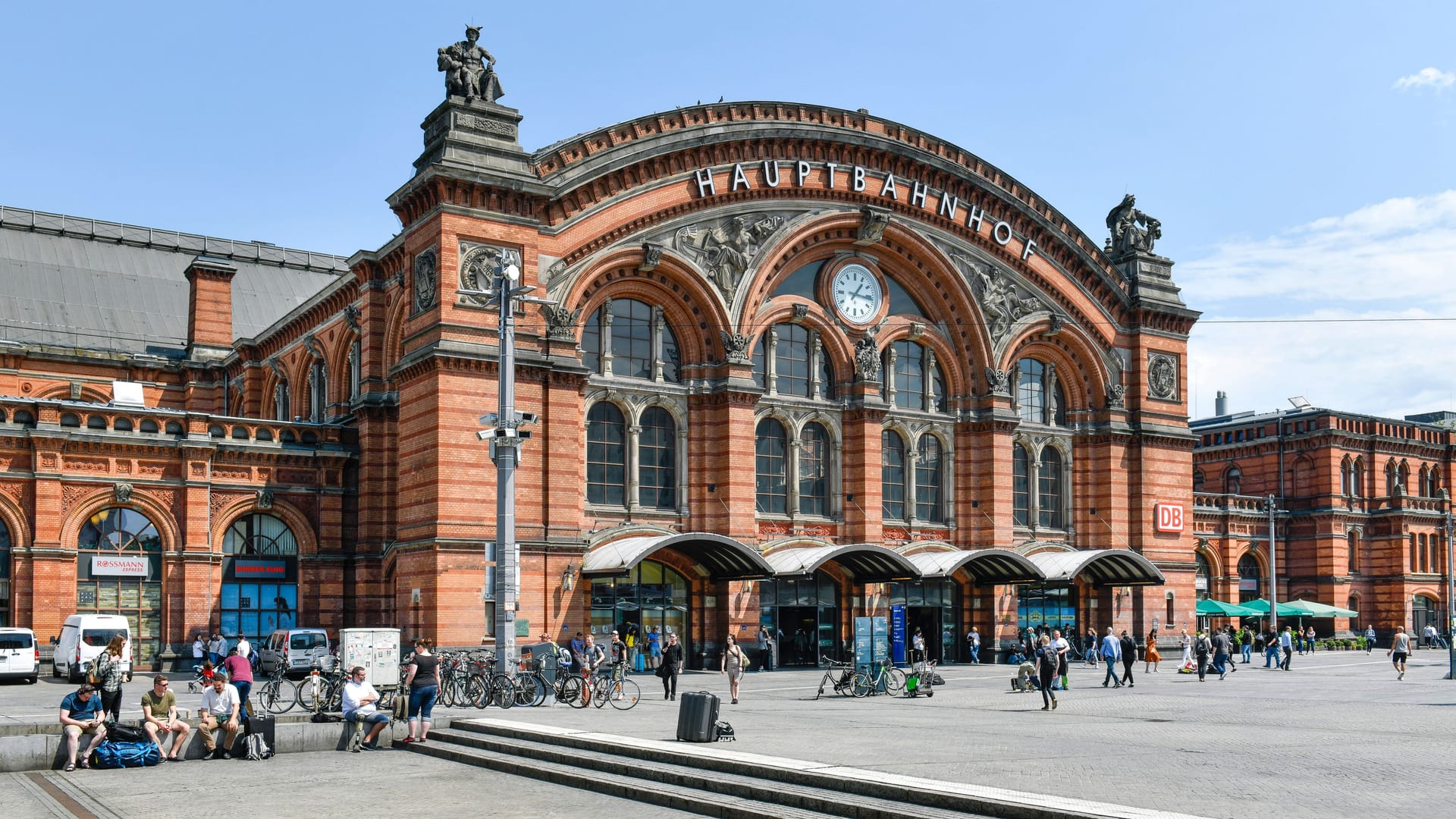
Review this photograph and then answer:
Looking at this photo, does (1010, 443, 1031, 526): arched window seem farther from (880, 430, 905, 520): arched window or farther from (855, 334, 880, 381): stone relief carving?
(855, 334, 880, 381): stone relief carving

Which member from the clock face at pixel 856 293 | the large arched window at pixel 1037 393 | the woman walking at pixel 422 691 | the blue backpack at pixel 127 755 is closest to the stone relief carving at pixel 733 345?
the clock face at pixel 856 293

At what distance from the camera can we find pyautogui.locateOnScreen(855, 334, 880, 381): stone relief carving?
4953cm

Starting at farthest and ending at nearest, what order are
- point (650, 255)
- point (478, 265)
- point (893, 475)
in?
point (893, 475)
point (650, 255)
point (478, 265)

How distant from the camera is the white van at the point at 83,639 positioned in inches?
1565

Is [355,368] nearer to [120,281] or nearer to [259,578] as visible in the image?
[259,578]

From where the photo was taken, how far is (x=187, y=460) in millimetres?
44688

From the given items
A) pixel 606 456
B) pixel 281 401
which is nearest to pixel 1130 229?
pixel 606 456

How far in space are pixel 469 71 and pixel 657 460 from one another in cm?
1361

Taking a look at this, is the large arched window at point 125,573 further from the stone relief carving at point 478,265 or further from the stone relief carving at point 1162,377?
the stone relief carving at point 1162,377

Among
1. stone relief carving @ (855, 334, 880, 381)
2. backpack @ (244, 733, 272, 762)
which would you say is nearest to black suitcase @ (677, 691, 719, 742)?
backpack @ (244, 733, 272, 762)

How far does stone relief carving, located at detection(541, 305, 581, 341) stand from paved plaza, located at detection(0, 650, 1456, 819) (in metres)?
11.1

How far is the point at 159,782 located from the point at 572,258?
25149 millimetres

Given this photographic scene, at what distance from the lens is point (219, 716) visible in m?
24.0

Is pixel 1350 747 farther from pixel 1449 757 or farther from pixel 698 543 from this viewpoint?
pixel 698 543
